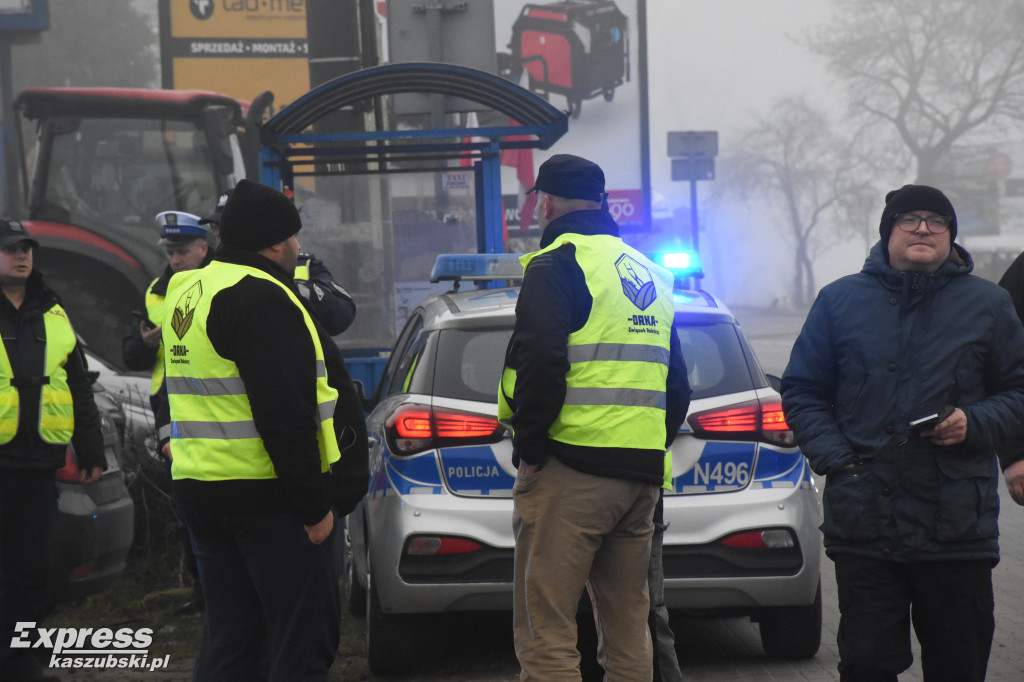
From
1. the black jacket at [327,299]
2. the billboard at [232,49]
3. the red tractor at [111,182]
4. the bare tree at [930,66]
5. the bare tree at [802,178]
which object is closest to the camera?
the black jacket at [327,299]

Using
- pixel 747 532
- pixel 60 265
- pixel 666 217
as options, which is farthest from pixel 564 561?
pixel 666 217

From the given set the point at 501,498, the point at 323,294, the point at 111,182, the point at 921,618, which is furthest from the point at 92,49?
the point at 921,618

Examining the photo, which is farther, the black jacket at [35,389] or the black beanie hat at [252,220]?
the black jacket at [35,389]

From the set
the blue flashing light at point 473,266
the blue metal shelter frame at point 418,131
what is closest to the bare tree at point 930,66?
the blue metal shelter frame at point 418,131

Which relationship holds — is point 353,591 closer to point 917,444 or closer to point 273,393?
point 273,393

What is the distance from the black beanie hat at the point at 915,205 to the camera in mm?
3807

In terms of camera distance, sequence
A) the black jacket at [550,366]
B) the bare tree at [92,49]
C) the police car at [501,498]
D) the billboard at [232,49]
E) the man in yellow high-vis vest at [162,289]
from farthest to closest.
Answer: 1. the bare tree at [92,49]
2. the billboard at [232,49]
3. the man in yellow high-vis vest at [162,289]
4. the police car at [501,498]
5. the black jacket at [550,366]

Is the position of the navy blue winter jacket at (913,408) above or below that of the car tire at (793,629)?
above

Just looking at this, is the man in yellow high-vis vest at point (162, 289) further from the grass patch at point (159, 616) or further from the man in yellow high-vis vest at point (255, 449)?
the man in yellow high-vis vest at point (255, 449)

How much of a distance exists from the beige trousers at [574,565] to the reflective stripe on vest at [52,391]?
2087 millimetres

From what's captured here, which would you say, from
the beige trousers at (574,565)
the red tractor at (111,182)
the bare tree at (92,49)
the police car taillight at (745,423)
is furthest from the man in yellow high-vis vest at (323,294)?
the bare tree at (92,49)

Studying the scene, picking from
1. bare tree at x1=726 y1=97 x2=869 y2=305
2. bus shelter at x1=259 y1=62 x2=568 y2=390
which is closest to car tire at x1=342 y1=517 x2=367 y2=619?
bus shelter at x1=259 y1=62 x2=568 y2=390

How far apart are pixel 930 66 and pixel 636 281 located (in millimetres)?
44901

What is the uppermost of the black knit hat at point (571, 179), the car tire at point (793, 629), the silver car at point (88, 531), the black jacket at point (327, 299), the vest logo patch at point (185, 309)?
the black knit hat at point (571, 179)
